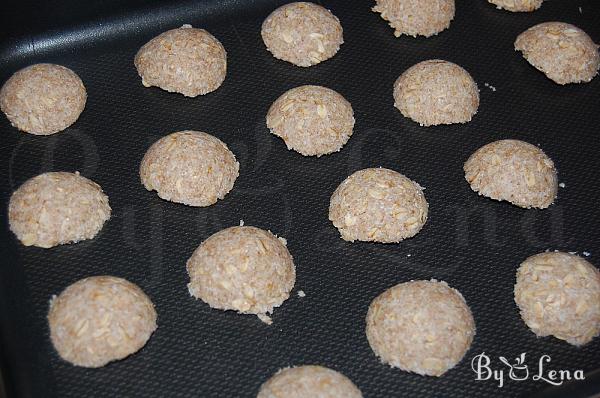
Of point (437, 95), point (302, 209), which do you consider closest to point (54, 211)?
point (302, 209)

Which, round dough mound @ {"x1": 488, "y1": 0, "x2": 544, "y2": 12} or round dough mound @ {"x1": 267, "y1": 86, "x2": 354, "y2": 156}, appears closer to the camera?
round dough mound @ {"x1": 267, "y1": 86, "x2": 354, "y2": 156}

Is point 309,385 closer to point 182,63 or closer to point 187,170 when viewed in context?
point 187,170

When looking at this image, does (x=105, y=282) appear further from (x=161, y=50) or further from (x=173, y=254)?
(x=161, y=50)

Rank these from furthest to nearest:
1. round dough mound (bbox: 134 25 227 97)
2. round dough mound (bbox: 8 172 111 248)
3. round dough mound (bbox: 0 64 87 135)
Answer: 1. round dough mound (bbox: 134 25 227 97)
2. round dough mound (bbox: 0 64 87 135)
3. round dough mound (bbox: 8 172 111 248)

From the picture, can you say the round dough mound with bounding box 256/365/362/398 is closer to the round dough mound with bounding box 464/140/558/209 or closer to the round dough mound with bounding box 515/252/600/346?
the round dough mound with bounding box 515/252/600/346

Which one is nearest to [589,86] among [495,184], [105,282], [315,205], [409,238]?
[495,184]

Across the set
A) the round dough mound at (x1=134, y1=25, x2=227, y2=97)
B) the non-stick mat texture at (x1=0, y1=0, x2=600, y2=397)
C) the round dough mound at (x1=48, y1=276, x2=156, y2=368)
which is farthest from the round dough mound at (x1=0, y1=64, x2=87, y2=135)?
the round dough mound at (x1=48, y1=276, x2=156, y2=368)

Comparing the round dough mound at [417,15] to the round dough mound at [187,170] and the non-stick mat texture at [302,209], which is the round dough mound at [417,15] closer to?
the non-stick mat texture at [302,209]
